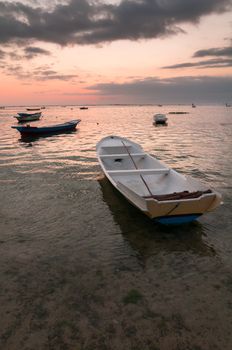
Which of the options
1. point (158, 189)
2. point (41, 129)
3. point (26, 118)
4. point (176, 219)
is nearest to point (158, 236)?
point (176, 219)

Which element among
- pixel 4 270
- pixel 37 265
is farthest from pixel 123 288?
pixel 4 270

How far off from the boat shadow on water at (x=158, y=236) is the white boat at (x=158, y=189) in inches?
21.2

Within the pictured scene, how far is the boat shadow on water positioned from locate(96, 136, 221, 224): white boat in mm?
539

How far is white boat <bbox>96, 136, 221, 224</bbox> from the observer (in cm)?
775

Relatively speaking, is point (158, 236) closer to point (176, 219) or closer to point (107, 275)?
point (176, 219)

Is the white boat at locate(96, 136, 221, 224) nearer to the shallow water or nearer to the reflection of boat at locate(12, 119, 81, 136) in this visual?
the shallow water

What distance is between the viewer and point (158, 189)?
11.1 m

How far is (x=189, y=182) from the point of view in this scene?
9.60 meters

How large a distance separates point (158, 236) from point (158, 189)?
10.1 feet

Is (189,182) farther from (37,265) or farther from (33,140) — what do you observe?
(33,140)

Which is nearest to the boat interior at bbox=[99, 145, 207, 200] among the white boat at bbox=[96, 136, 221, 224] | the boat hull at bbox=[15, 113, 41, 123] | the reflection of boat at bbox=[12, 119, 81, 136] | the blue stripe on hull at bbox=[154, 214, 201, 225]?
the white boat at bbox=[96, 136, 221, 224]

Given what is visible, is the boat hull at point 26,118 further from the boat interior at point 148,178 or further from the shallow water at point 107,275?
the shallow water at point 107,275

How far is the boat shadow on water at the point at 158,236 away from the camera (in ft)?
25.2

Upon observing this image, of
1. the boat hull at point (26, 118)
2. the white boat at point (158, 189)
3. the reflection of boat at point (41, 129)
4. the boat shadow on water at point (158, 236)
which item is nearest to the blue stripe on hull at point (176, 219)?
the white boat at point (158, 189)
